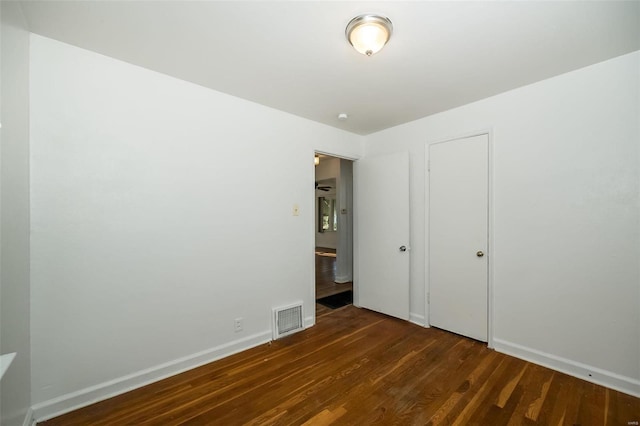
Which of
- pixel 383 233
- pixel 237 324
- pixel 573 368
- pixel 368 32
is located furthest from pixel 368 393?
pixel 368 32

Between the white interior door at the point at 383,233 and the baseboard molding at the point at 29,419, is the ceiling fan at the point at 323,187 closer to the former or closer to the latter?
the white interior door at the point at 383,233

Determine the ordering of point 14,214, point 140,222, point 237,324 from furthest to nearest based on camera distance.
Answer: point 237,324, point 140,222, point 14,214

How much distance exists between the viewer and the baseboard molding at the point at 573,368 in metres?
1.97

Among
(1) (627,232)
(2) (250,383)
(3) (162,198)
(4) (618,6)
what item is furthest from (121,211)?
(1) (627,232)

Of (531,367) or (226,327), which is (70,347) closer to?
(226,327)

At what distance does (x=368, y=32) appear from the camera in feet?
5.36

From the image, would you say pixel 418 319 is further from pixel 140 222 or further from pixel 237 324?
pixel 140 222

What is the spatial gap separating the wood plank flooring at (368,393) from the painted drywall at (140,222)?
0.96 ft

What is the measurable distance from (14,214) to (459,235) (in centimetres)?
359

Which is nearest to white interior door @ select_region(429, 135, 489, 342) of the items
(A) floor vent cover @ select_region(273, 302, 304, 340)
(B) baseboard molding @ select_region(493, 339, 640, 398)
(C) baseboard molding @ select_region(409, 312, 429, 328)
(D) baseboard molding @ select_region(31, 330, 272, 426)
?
(C) baseboard molding @ select_region(409, 312, 429, 328)

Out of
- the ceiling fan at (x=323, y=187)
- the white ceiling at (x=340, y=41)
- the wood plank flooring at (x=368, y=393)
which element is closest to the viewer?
the white ceiling at (x=340, y=41)

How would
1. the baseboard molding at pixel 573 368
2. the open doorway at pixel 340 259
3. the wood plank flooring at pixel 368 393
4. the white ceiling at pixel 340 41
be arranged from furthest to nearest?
the open doorway at pixel 340 259, the baseboard molding at pixel 573 368, the wood plank flooring at pixel 368 393, the white ceiling at pixel 340 41

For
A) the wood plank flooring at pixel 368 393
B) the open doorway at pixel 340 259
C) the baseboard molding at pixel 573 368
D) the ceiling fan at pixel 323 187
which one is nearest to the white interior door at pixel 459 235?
the baseboard molding at pixel 573 368

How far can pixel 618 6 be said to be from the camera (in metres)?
1.54
